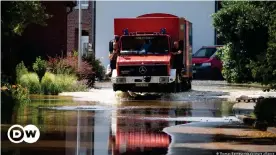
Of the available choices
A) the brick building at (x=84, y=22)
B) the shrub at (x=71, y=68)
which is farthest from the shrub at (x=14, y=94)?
the brick building at (x=84, y=22)

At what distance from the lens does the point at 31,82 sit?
2292 centimetres

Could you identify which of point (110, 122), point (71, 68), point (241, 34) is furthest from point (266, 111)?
point (241, 34)

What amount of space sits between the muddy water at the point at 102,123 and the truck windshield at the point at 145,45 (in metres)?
3.34

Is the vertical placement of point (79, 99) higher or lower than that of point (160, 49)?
lower

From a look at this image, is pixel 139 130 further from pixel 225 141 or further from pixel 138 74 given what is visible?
pixel 138 74

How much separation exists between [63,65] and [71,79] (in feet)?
4.71

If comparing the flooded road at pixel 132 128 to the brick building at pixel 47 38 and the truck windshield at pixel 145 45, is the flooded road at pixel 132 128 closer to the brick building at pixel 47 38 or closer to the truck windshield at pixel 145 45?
the truck windshield at pixel 145 45

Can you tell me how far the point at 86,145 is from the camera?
10.6m

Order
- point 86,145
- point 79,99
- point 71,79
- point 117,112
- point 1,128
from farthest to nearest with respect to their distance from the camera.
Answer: point 71,79
point 79,99
point 117,112
point 1,128
point 86,145

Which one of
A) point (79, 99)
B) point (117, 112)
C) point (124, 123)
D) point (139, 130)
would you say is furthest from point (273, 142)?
point (79, 99)

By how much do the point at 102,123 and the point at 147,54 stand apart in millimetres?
9340

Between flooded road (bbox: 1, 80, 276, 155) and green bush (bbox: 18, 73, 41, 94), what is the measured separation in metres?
2.62

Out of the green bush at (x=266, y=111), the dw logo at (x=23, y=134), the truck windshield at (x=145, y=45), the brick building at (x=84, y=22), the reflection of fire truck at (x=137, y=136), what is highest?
the brick building at (x=84, y=22)

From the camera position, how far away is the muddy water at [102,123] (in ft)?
33.9
